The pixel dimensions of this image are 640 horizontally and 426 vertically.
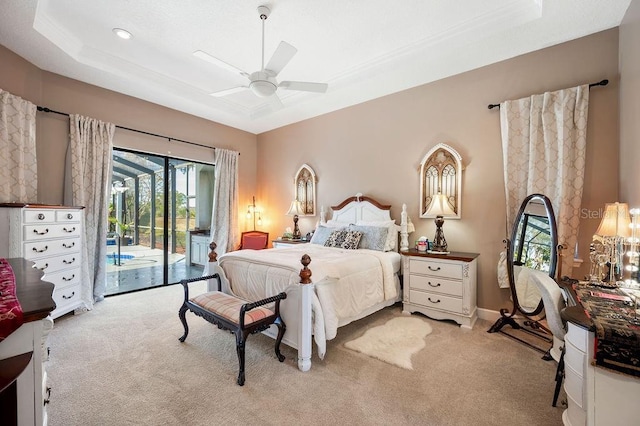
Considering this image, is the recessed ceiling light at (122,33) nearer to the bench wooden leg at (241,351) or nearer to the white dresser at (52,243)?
the white dresser at (52,243)

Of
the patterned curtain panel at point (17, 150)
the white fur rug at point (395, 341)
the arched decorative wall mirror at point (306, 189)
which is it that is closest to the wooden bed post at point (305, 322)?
the white fur rug at point (395, 341)

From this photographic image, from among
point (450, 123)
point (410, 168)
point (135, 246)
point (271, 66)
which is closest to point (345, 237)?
point (410, 168)

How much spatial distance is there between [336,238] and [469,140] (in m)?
2.18

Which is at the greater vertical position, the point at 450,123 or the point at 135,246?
the point at 450,123

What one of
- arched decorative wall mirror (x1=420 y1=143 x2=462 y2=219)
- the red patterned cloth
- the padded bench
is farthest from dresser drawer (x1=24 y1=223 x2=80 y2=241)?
arched decorative wall mirror (x1=420 y1=143 x2=462 y2=219)

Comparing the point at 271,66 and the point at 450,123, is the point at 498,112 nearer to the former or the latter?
the point at 450,123

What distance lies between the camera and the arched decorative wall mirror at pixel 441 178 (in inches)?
142

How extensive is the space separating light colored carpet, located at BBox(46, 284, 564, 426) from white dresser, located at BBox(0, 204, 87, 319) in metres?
0.58

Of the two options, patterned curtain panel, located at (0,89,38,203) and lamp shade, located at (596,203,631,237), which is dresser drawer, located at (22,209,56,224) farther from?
lamp shade, located at (596,203,631,237)

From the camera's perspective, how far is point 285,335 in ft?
8.38

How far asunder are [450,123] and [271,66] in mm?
2457

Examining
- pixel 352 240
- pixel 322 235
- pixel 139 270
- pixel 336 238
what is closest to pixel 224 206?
pixel 139 270

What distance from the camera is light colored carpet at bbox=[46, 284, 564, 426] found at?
1.81 metres

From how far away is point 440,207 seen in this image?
3525mm
